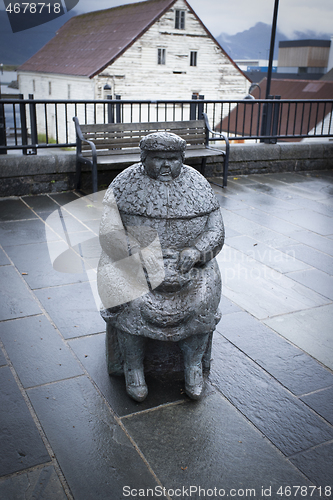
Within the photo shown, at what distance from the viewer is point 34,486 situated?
7.00ft

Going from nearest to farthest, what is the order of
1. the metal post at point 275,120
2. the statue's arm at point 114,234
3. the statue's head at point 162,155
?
1. the statue's head at point 162,155
2. the statue's arm at point 114,234
3. the metal post at point 275,120

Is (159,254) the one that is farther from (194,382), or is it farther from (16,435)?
(16,435)

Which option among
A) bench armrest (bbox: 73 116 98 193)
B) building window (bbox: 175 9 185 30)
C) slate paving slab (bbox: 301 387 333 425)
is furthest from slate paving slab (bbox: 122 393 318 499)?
building window (bbox: 175 9 185 30)

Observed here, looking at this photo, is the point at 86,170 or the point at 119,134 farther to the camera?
the point at 86,170

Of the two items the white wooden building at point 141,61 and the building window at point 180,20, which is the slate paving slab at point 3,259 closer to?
the white wooden building at point 141,61

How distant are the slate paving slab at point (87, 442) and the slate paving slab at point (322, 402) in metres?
1.08

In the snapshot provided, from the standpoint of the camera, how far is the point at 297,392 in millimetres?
2861

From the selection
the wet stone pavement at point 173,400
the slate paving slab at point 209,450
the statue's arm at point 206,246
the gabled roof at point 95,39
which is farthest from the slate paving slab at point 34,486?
the gabled roof at point 95,39

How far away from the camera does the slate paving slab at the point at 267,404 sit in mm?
2500

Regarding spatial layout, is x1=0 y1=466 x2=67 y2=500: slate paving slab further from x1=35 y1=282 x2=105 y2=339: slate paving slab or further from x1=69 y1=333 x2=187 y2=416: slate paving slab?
x1=35 y1=282 x2=105 y2=339: slate paving slab

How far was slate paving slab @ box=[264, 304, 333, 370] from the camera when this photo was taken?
130 inches

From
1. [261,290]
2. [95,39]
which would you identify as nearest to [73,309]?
[261,290]

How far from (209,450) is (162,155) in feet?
5.06

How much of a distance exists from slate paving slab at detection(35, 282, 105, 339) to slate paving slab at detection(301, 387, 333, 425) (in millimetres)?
1524
